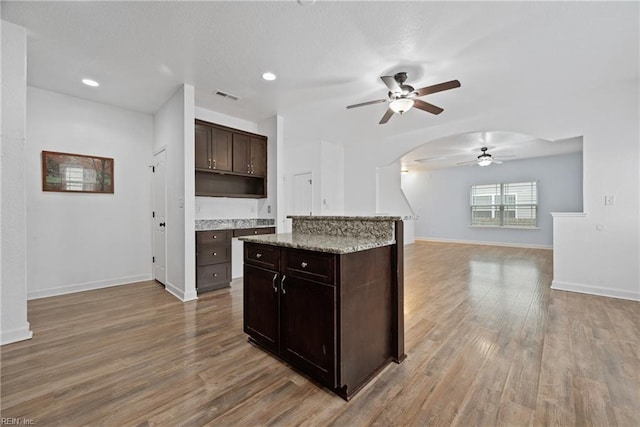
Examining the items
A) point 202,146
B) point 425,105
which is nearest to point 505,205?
point 425,105

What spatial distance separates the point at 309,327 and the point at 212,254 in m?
2.52

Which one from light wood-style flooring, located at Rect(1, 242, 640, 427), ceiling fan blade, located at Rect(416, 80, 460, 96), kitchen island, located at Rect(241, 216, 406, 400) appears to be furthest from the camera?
ceiling fan blade, located at Rect(416, 80, 460, 96)

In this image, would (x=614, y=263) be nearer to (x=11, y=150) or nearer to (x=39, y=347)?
(x=39, y=347)

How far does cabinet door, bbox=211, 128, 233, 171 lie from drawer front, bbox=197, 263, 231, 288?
1.50 meters

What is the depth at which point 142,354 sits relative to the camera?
210cm

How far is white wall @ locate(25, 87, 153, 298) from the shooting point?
3.50m

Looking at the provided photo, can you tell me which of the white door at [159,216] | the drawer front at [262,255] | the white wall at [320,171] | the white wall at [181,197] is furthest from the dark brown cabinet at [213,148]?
the drawer front at [262,255]

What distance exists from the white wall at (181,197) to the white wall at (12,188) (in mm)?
1397

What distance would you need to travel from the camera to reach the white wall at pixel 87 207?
3502 millimetres

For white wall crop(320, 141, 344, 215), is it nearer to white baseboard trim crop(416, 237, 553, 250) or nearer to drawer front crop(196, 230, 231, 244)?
drawer front crop(196, 230, 231, 244)

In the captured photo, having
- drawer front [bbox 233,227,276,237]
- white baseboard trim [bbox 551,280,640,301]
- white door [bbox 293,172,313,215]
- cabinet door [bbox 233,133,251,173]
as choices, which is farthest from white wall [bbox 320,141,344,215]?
white baseboard trim [bbox 551,280,640,301]

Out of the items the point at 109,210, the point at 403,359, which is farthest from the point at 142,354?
the point at 109,210

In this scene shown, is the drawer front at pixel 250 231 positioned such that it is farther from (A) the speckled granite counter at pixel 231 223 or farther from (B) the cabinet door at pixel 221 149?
(B) the cabinet door at pixel 221 149

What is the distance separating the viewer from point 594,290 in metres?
3.59
